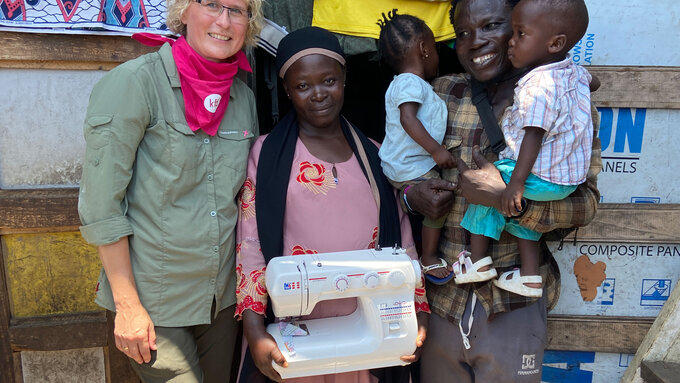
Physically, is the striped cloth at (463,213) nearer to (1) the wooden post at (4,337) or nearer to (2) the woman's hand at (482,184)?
(2) the woman's hand at (482,184)

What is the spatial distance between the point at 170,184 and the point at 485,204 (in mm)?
A: 1101

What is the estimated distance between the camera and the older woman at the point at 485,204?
1835 mm

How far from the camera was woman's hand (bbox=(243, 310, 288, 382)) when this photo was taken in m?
1.84

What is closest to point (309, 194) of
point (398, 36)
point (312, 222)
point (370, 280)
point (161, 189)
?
point (312, 222)

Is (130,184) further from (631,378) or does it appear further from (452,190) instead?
(631,378)

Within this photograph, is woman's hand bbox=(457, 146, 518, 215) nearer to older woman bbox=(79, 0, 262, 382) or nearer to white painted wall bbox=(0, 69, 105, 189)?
A: older woman bbox=(79, 0, 262, 382)

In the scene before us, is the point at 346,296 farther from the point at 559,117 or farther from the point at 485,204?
the point at 559,117

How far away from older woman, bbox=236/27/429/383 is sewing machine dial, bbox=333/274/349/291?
277 mm

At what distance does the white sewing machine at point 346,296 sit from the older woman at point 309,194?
14 centimetres

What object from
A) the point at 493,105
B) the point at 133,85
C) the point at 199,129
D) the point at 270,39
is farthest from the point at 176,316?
the point at 493,105

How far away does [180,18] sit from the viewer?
1.98 metres

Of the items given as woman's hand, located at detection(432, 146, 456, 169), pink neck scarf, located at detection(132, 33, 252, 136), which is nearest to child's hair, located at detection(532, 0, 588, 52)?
woman's hand, located at detection(432, 146, 456, 169)

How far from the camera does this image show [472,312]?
79.7 inches

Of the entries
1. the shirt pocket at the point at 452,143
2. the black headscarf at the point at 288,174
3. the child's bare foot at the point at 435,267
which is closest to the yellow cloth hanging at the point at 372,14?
the black headscarf at the point at 288,174
